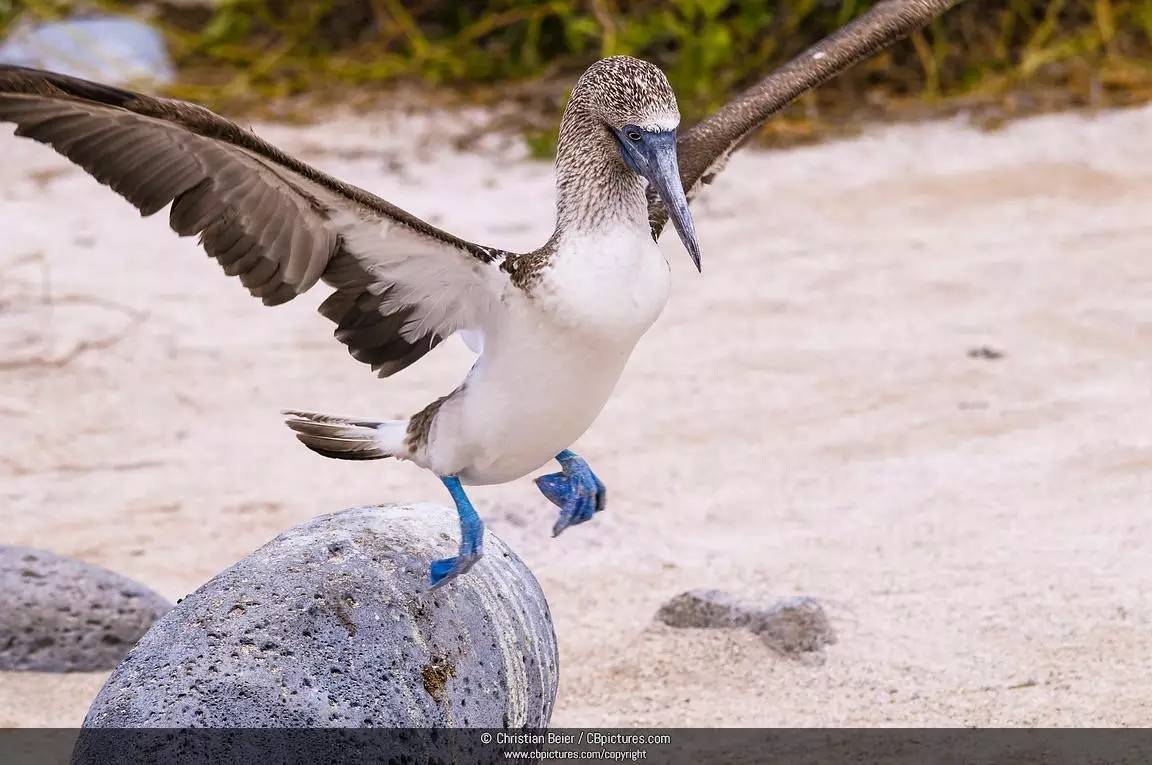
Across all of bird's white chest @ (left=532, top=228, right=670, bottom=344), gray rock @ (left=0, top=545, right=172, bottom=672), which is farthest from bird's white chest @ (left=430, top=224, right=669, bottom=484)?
gray rock @ (left=0, top=545, right=172, bottom=672)

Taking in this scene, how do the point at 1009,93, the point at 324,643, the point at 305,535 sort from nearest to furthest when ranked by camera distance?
the point at 324,643, the point at 305,535, the point at 1009,93

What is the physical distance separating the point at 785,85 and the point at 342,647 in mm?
2201

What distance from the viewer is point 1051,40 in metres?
10.0

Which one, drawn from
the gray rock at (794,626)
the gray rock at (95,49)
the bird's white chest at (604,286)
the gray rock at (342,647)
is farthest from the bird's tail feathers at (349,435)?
the gray rock at (95,49)

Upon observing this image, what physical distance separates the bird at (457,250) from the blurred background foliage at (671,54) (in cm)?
511

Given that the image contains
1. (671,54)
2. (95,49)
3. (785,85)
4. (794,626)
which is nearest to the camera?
(794,626)

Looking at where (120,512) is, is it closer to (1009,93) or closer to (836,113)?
(836,113)

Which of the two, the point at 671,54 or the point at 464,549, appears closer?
the point at 464,549

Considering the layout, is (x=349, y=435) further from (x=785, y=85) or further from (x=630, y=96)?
(x=785, y=85)

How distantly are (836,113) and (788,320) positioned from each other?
2377 millimetres

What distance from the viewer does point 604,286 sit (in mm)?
A: 3871

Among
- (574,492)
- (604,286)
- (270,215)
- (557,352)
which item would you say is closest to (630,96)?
(604,286)

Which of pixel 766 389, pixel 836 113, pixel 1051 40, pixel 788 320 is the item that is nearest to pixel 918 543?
pixel 766 389

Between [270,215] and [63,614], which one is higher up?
[270,215]
